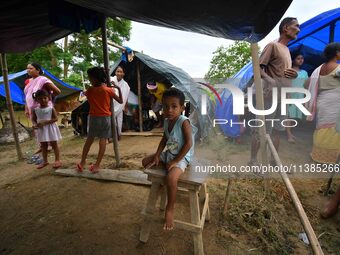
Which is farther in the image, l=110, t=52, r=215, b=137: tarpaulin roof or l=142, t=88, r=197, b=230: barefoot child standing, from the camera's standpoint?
l=110, t=52, r=215, b=137: tarpaulin roof

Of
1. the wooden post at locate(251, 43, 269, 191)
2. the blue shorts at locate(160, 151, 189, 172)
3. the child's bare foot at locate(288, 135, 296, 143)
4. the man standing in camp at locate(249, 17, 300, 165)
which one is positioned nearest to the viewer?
the blue shorts at locate(160, 151, 189, 172)

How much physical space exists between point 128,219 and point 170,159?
0.82 meters

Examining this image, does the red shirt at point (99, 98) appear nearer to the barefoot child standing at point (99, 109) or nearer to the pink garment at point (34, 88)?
the barefoot child standing at point (99, 109)

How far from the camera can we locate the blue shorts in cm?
189

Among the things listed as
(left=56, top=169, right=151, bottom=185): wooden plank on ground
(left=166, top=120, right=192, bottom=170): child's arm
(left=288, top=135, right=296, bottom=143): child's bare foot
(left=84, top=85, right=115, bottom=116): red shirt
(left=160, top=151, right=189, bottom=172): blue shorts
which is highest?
(left=84, top=85, right=115, bottom=116): red shirt

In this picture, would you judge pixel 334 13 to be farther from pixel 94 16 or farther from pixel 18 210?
pixel 18 210

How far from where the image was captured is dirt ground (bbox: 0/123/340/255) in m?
1.95

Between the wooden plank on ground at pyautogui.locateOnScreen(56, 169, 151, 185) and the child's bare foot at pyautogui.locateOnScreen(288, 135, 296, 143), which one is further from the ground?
the child's bare foot at pyautogui.locateOnScreen(288, 135, 296, 143)

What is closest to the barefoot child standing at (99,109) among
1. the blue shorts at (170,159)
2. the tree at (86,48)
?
the blue shorts at (170,159)

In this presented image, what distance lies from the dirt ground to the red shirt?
1001 mm

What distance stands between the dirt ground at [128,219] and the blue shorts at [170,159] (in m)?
0.67

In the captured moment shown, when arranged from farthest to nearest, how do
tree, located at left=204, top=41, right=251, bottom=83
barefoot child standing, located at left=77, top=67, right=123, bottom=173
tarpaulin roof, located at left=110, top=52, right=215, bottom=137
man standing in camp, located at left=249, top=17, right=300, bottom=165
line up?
tree, located at left=204, top=41, right=251, bottom=83 → tarpaulin roof, located at left=110, top=52, right=215, bottom=137 → barefoot child standing, located at left=77, top=67, right=123, bottom=173 → man standing in camp, located at left=249, top=17, right=300, bottom=165

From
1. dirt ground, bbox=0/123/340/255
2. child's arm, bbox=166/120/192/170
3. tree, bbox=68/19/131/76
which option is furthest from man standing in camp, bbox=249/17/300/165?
tree, bbox=68/19/131/76

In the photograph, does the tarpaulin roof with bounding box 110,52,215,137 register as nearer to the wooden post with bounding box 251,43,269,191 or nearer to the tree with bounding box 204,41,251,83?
the wooden post with bounding box 251,43,269,191
